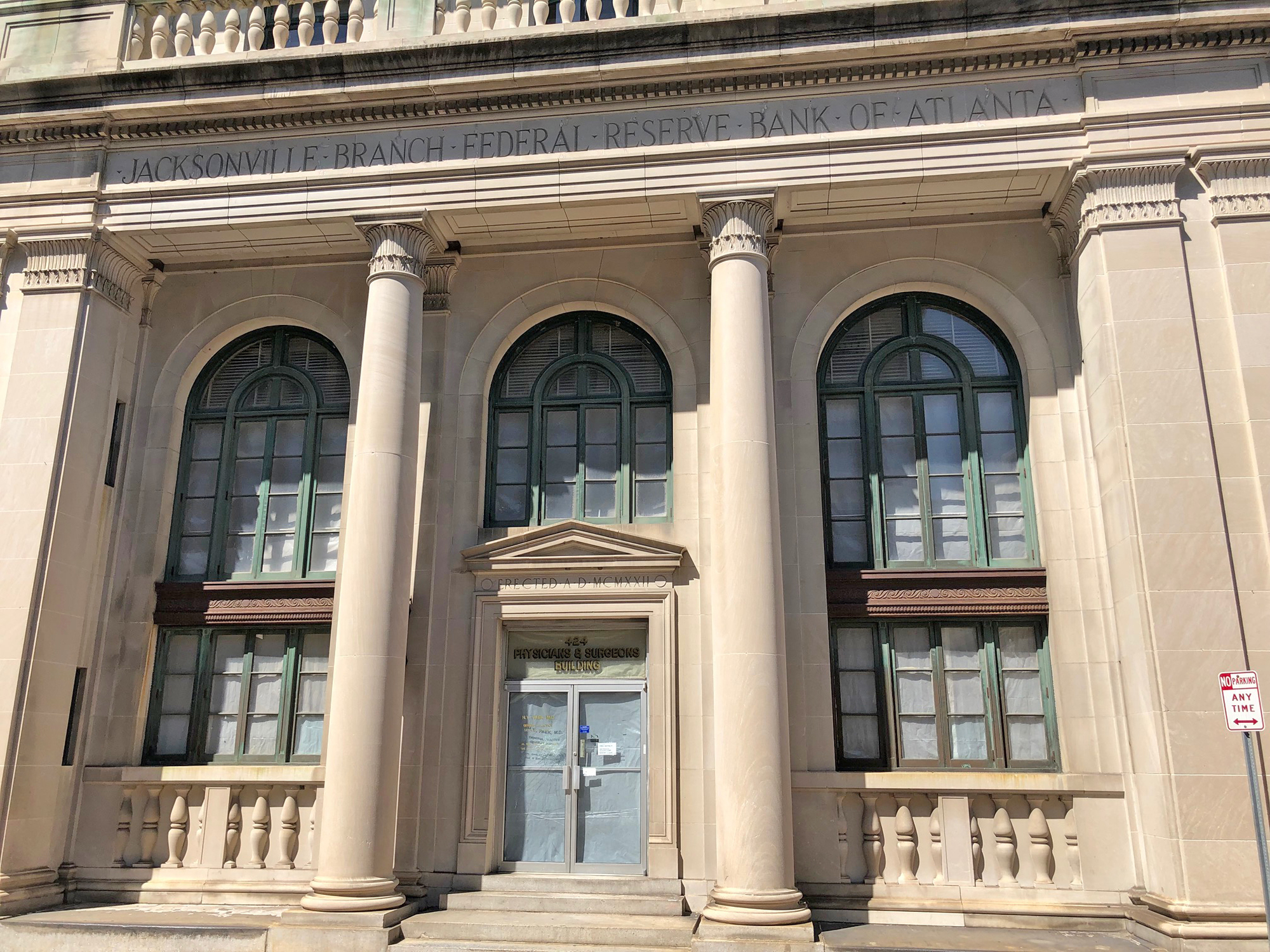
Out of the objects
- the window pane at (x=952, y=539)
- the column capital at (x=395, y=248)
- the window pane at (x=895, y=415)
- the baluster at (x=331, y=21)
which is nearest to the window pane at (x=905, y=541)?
the window pane at (x=952, y=539)

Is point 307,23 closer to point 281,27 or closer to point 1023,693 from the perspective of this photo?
point 281,27

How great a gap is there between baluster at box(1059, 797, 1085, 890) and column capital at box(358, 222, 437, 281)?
1011 cm

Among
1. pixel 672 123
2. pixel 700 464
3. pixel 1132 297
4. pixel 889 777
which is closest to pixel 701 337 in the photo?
pixel 700 464

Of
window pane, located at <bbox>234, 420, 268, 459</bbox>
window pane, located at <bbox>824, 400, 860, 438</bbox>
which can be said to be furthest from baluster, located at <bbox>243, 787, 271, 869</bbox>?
window pane, located at <bbox>824, 400, 860, 438</bbox>

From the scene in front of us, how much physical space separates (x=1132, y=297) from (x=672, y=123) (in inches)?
231

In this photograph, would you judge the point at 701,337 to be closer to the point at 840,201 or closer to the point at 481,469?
the point at 840,201

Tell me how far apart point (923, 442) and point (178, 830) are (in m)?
10.8

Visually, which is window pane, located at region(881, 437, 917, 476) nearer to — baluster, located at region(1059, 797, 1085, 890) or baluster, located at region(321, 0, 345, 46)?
baluster, located at region(1059, 797, 1085, 890)

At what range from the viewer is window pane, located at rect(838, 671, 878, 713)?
40.9 ft

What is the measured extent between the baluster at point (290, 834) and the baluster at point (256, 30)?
10032 millimetres

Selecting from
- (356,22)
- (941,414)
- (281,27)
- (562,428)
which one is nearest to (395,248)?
(562,428)

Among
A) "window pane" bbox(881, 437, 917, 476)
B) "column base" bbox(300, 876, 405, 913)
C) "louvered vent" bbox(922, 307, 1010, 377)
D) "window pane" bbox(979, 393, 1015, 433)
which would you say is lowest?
"column base" bbox(300, 876, 405, 913)

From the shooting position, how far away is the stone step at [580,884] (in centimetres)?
A: 1172

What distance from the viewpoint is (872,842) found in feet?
37.9
